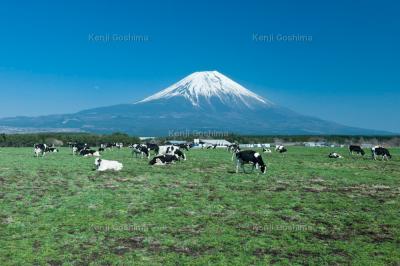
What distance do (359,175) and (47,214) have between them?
16016 millimetres

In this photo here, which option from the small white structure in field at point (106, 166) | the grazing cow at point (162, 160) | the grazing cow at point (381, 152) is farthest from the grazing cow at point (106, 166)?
the grazing cow at point (381, 152)

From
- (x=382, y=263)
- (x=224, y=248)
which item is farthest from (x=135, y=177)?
(x=382, y=263)

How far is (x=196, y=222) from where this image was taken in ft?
37.3

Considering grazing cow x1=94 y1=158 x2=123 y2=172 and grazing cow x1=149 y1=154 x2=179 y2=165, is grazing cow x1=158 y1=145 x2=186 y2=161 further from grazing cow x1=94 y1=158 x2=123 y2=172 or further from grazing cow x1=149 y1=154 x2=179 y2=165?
grazing cow x1=94 y1=158 x2=123 y2=172

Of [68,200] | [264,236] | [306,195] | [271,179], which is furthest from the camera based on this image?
[271,179]

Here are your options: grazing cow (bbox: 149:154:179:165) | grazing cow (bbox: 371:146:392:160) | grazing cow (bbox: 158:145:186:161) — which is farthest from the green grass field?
grazing cow (bbox: 371:146:392:160)

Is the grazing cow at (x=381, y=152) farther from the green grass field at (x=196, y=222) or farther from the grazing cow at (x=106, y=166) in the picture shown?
the grazing cow at (x=106, y=166)

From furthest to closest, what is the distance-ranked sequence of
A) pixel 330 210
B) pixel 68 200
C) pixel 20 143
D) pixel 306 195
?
1. pixel 20 143
2. pixel 306 195
3. pixel 68 200
4. pixel 330 210

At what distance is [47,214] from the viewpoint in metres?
12.0

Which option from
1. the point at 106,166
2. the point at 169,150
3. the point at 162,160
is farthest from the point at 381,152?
the point at 106,166

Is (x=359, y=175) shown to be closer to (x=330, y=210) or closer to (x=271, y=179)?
(x=271, y=179)

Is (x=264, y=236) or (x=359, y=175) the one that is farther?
(x=359, y=175)

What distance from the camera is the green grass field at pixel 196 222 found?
8836 millimetres

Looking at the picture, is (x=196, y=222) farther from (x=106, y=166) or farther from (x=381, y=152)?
(x=381, y=152)
